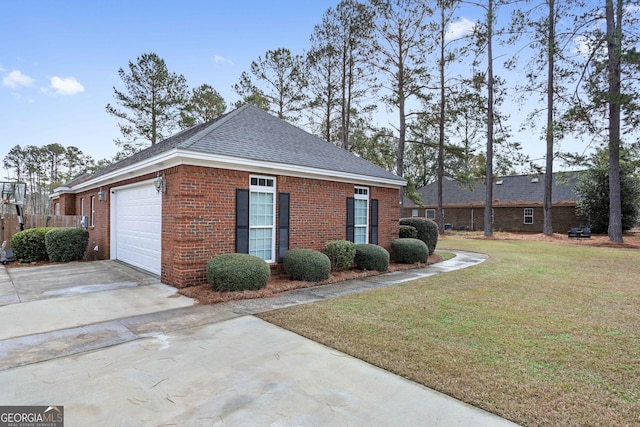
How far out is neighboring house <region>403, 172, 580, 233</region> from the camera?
89.9 feet

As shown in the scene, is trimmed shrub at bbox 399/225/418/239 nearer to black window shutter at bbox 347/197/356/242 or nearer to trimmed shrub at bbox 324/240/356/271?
black window shutter at bbox 347/197/356/242

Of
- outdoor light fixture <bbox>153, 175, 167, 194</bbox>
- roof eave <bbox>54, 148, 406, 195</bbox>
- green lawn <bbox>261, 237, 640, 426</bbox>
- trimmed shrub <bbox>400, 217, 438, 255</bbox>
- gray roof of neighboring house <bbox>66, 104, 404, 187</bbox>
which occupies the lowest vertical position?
green lawn <bbox>261, 237, 640, 426</bbox>

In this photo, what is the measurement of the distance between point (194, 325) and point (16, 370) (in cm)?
194

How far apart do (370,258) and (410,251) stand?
2188mm

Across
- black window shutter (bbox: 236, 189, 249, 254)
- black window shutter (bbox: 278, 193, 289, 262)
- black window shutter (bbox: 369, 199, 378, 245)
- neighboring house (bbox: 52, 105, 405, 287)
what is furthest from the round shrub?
black window shutter (bbox: 369, 199, 378, 245)

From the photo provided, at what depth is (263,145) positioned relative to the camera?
870cm

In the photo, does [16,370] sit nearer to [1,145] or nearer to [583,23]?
[583,23]

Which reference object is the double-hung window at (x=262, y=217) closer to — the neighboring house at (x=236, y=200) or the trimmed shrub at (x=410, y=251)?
the neighboring house at (x=236, y=200)

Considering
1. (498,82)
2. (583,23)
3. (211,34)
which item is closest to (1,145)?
(211,34)

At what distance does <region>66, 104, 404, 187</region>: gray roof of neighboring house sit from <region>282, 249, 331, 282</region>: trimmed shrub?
91.7 inches

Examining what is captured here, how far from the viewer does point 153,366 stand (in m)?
3.50

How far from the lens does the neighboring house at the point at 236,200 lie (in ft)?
23.0

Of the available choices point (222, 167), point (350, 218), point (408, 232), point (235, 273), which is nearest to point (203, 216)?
point (222, 167)

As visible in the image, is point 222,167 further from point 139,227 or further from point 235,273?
point 139,227
